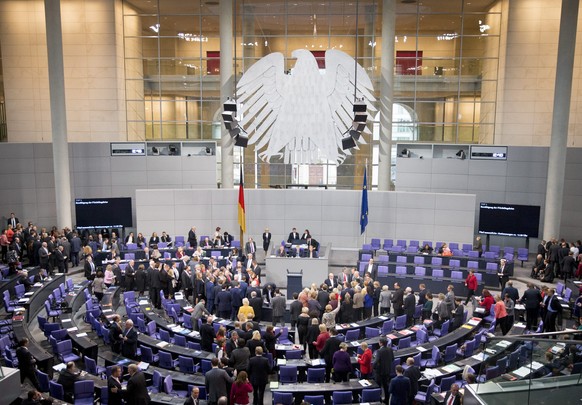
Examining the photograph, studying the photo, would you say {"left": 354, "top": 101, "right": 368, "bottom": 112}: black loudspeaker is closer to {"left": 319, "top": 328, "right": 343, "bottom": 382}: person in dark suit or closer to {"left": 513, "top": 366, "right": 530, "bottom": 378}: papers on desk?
{"left": 319, "top": 328, "right": 343, "bottom": 382}: person in dark suit

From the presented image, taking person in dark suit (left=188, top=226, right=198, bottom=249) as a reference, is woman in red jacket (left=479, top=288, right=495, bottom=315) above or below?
below

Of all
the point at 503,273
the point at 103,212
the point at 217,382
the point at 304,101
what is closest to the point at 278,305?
the point at 217,382

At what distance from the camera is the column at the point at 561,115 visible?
2159 centimetres

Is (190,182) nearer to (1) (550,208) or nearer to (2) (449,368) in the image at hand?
(1) (550,208)

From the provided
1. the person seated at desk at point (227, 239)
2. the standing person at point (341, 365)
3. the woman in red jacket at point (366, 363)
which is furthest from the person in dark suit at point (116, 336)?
the person seated at desk at point (227, 239)

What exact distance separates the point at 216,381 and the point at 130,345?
3.11 meters

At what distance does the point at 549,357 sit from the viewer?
7.17 metres

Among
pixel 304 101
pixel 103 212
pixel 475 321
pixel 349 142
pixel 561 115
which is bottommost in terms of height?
pixel 475 321

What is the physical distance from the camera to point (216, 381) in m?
9.84

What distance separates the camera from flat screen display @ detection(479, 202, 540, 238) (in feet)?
78.0

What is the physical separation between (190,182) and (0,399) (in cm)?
1865

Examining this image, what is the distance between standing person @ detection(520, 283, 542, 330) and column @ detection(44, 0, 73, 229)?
61.1 feet

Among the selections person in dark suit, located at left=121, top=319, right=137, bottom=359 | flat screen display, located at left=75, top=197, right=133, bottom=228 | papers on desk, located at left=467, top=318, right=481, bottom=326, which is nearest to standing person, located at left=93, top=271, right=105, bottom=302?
person in dark suit, located at left=121, top=319, right=137, bottom=359

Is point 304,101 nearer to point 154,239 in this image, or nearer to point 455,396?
point 154,239
